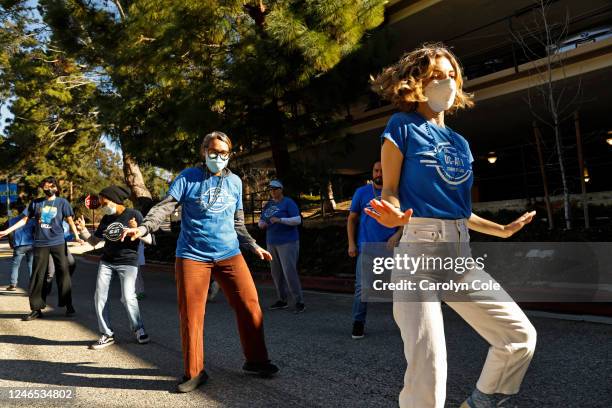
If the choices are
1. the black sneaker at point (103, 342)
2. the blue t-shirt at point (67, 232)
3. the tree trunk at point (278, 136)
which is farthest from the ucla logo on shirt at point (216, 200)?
the tree trunk at point (278, 136)

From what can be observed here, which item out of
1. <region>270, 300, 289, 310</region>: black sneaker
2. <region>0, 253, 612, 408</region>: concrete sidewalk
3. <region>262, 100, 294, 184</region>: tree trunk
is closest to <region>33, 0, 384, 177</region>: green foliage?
<region>262, 100, 294, 184</region>: tree trunk

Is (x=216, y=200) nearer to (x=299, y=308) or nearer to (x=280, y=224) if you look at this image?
(x=280, y=224)

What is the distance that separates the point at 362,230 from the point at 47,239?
14.5 ft

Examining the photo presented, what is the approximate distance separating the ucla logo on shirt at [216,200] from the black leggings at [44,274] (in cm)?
408

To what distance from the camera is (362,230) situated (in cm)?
530

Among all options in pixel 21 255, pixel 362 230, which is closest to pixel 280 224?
pixel 362 230

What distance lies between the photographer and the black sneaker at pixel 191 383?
12.0 feet

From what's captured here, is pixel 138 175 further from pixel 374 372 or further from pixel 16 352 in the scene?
pixel 374 372

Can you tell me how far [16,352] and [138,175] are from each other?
17825mm

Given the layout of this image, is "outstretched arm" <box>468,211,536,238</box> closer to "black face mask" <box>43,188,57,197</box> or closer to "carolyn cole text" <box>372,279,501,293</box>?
"carolyn cole text" <box>372,279,501,293</box>

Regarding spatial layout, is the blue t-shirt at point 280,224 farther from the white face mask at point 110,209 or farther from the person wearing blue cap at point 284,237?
the white face mask at point 110,209

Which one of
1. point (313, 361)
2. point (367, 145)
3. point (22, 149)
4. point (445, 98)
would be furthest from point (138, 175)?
point (445, 98)

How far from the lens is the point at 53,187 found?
699 centimetres

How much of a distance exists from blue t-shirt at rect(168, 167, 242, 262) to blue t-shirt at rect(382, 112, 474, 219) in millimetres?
2014
